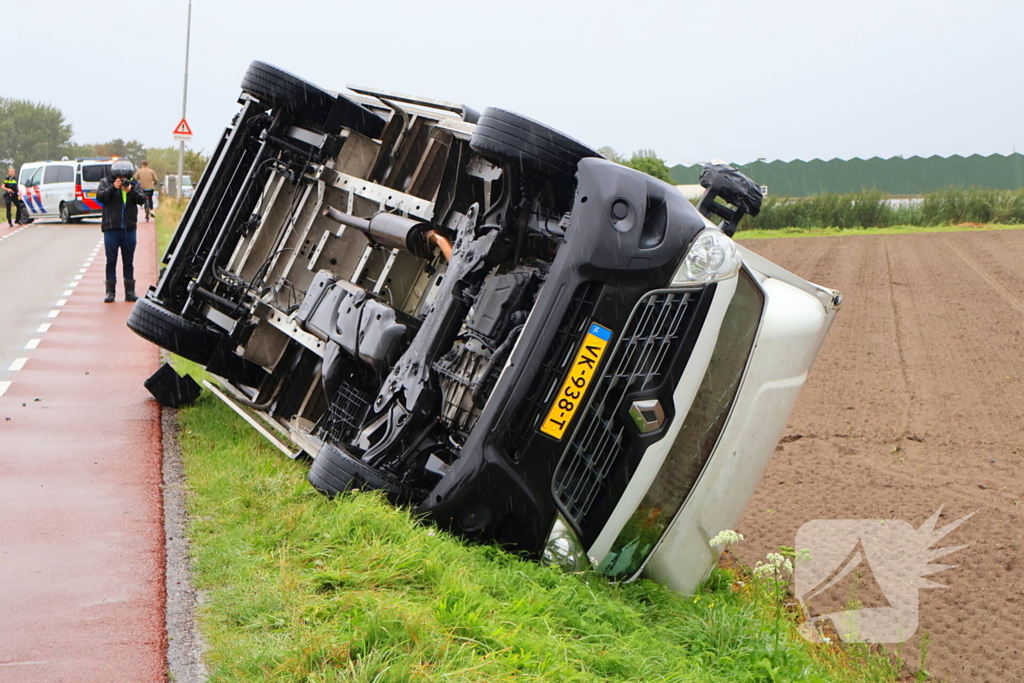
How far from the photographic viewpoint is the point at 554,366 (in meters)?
3.97

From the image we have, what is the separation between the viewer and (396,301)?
19.6ft

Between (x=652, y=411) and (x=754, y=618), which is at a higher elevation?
(x=652, y=411)

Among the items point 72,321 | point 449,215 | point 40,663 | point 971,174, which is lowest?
point 72,321

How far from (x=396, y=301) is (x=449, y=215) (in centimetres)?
73

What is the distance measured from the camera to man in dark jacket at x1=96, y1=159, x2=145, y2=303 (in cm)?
1185

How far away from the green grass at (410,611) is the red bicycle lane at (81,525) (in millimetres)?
234

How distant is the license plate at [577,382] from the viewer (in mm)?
3904

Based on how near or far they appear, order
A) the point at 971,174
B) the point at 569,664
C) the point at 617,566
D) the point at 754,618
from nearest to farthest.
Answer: the point at 569,664, the point at 617,566, the point at 754,618, the point at 971,174

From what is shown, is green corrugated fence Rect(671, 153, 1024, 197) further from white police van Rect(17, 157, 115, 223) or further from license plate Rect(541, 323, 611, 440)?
license plate Rect(541, 323, 611, 440)

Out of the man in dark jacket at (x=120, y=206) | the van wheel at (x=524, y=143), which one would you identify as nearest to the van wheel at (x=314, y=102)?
the van wheel at (x=524, y=143)

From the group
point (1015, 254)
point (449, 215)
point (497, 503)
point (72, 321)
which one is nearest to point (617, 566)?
point (497, 503)

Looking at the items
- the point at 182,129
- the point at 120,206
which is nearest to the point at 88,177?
the point at 182,129

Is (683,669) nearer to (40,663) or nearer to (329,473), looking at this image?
(329,473)

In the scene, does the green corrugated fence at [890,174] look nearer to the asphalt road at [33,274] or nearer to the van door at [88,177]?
the van door at [88,177]
